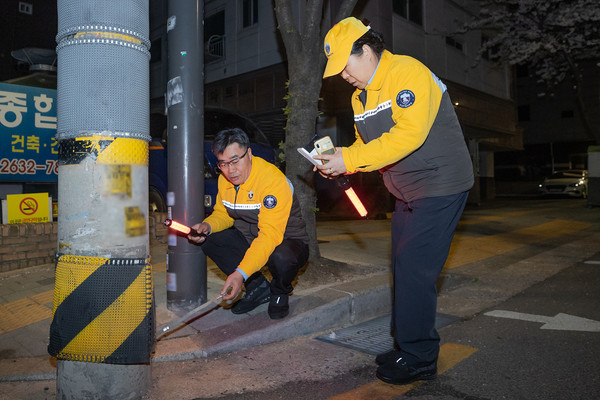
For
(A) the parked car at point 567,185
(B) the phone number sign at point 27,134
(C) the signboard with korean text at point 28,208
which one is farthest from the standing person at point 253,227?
(A) the parked car at point 567,185

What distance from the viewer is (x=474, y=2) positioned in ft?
64.6

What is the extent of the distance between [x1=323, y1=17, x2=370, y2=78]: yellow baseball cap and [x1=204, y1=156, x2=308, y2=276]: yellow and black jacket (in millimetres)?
1114

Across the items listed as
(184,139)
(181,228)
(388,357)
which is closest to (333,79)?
(184,139)

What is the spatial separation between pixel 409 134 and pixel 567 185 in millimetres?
24891

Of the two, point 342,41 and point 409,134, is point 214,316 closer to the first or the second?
point 409,134

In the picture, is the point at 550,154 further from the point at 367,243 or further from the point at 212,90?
the point at 367,243

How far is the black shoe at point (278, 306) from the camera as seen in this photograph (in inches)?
142

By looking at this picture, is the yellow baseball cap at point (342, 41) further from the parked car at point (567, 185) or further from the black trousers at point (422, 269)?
the parked car at point (567, 185)

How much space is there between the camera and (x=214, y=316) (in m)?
3.75

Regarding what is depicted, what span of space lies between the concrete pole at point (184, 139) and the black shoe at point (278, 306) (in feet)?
2.17

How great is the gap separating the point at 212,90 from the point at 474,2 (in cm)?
1143

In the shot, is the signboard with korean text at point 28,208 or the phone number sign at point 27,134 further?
the phone number sign at point 27,134

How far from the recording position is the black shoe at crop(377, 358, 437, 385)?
2717 mm

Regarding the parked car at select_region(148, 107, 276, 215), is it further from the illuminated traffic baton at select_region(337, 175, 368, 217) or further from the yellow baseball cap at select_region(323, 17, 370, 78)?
the yellow baseball cap at select_region(323, 17, 370, 78)
